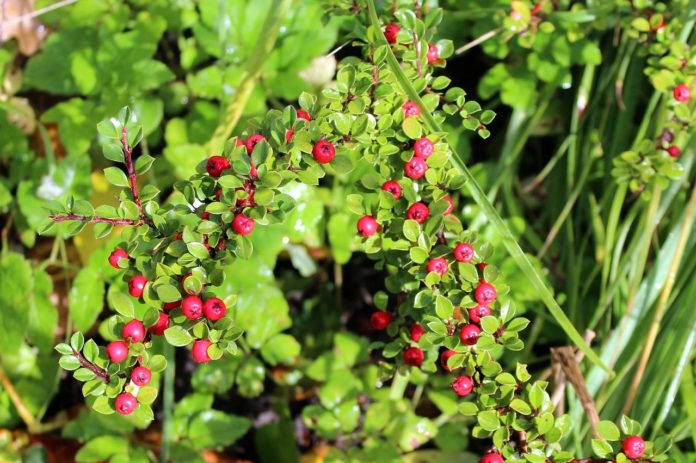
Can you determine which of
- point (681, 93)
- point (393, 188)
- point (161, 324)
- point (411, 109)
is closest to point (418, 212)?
point (393, 188)

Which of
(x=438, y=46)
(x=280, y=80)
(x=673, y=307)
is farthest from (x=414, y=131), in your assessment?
(x=673, y=307)

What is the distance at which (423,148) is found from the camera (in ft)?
3.37

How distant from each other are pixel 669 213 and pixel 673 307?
0.22m

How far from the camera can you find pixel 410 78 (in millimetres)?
1097

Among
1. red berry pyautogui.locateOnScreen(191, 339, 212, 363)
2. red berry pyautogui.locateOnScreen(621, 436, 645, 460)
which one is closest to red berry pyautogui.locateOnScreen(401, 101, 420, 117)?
red berry pyautogui.locateOnScreen(191, 339, 212, 363)

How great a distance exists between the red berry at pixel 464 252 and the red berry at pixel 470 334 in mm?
94

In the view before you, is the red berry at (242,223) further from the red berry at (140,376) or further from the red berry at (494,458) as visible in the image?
the red berry at (494,458)

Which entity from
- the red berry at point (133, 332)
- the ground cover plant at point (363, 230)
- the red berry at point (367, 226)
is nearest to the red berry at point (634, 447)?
the ground cover plant at point (363, 230)

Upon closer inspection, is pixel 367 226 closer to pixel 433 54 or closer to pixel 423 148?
pixel 423 148

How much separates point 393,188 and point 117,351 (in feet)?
1.47

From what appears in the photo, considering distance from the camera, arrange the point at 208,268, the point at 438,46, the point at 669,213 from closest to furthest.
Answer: the point at 208,268
the point at 438,46
the point at 669,213

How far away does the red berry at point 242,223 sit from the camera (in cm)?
92

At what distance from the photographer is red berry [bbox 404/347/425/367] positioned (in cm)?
116

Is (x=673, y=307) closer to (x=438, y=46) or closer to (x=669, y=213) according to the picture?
(x=669, y=213)
